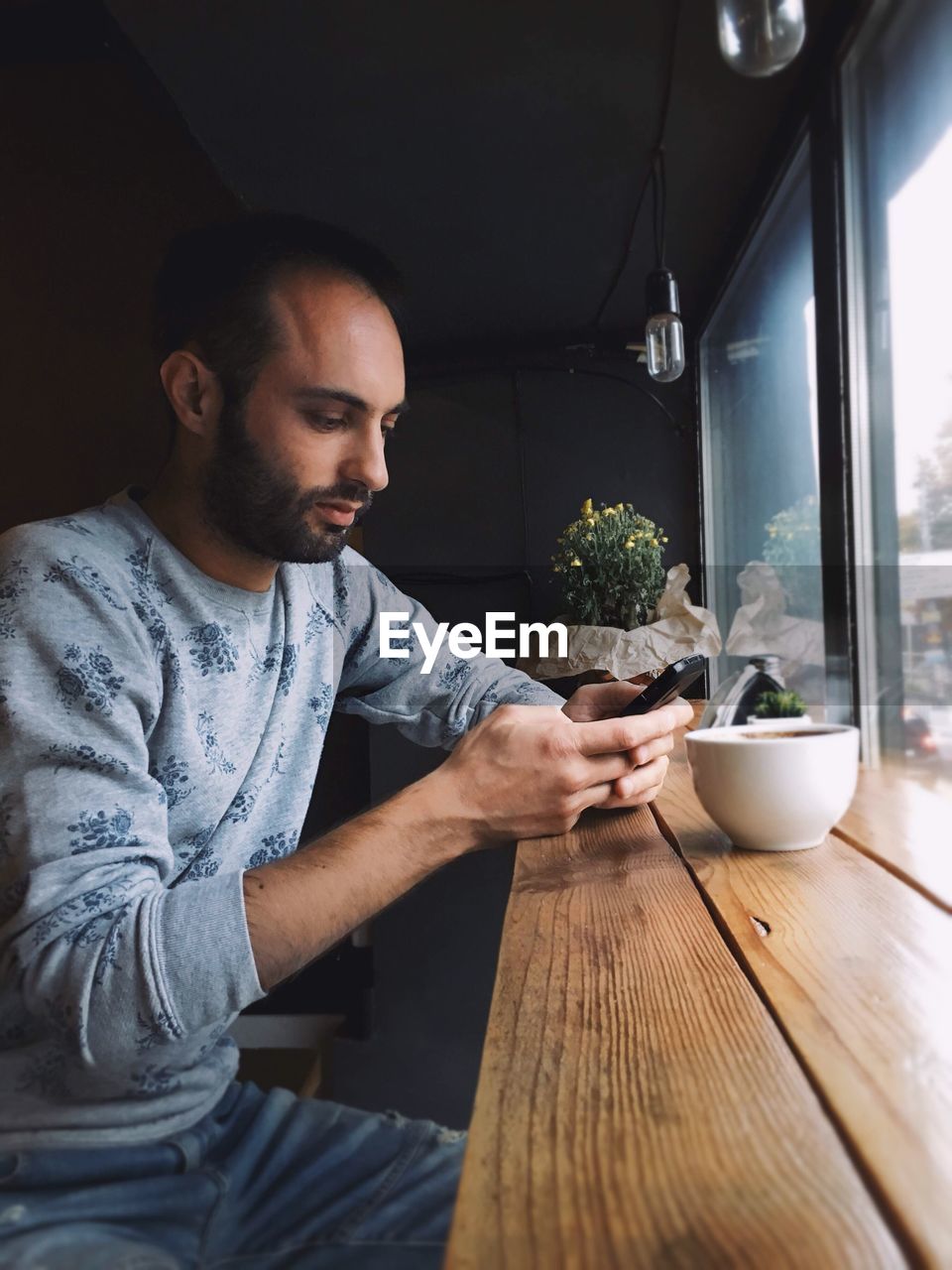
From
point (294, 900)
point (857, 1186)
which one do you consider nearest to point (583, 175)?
point (294, 900)

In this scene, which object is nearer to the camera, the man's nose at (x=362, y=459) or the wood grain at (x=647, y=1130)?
the wood grain at (x=647, y=1130)

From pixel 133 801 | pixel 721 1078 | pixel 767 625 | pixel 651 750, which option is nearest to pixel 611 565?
pixel 767 625

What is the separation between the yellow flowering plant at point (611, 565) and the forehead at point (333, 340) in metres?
0.41

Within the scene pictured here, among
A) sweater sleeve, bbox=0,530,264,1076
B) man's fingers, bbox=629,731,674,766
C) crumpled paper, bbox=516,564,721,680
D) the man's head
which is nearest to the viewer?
sweater sleeve, bbox=0,530,264,1076

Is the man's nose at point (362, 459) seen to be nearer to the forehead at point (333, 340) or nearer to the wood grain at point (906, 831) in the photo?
the forehead at point (333, 340)

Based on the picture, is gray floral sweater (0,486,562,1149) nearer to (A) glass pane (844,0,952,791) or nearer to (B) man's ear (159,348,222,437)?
(B) man's ear (159,348,222,437)

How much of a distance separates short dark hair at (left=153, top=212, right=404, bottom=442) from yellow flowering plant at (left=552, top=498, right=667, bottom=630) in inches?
16.2

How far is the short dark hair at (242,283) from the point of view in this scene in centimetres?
94

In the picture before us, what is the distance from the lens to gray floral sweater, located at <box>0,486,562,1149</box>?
46 centimetres

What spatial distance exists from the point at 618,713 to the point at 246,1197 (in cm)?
53

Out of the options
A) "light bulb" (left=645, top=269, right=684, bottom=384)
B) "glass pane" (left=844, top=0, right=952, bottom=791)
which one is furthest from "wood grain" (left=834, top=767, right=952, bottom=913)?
"light bulb" (left=645, top=269, right=684, bottom=384)

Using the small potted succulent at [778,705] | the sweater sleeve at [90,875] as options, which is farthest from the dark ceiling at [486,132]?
the sweater sleeve at [90,875]

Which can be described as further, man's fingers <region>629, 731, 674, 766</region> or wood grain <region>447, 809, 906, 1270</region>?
man's fingers <region>629, 731, 674, 766</region>

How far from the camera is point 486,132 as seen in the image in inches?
52.7
